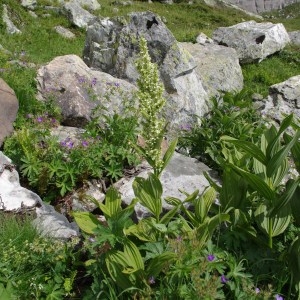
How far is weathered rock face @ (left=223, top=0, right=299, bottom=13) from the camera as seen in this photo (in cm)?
8997

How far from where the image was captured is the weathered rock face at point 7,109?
6.47 m

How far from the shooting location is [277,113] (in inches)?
368

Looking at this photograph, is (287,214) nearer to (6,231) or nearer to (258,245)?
(258,245)

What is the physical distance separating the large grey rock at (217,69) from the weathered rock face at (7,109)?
522 centimetres

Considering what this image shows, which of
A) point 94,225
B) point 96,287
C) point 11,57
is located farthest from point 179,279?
point 11,57

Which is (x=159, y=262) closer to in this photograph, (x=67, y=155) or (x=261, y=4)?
(x=67, y=155)

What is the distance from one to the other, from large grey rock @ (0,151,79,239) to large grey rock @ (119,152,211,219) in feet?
2.87

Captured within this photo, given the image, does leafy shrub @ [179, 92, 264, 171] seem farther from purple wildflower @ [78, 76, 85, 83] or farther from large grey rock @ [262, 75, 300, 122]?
large grey rock @ [262, 75, 300, 122]

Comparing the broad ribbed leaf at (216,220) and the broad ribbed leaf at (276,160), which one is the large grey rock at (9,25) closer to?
the broad ribbed leaf at (216,220)

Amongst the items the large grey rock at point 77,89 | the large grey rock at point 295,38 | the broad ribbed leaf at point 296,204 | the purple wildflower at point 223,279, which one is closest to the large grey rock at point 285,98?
the large grey rock at point 77,89

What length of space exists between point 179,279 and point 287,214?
1312 millimetres

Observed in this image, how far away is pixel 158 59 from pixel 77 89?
2568mm

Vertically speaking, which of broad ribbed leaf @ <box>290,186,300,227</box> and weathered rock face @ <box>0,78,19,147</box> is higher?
broad ribbed leaf @ <box>290,186,300,227</box>

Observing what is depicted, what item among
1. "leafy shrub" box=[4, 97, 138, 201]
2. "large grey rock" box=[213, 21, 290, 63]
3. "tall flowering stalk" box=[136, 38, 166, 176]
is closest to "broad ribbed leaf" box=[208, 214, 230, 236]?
"tall flowering stalk" box=[136, 38, 166, 176]
